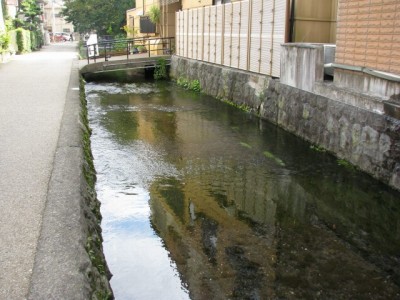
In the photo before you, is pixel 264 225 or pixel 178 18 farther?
pixel 178 18

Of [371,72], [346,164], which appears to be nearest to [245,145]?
[346,164]

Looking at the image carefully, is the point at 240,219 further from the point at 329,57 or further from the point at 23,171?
the point at 329,57

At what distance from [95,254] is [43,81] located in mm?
12765

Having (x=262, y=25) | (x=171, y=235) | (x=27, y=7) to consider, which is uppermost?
(x=27, y=7)

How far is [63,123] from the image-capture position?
8.59 meters

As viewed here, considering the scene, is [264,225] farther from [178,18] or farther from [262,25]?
[178,18]

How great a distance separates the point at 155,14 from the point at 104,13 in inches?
683

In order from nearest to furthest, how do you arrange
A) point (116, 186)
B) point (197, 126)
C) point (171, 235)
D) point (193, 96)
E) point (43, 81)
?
point (171, 235) < point (116, 186) < point (197, 126) < point (43, 81) < point (193, 96)

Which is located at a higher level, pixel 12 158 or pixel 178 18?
pixel 178 18

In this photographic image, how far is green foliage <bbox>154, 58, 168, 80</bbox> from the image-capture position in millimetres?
22844

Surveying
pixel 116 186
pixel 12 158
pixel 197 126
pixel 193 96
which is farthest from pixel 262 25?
pixel 12 158

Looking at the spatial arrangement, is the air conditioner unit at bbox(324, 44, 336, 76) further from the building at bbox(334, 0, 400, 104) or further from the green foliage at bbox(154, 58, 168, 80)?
the green foliage at bbox(154, 58, 168, 80)

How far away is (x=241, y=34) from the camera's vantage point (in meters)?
13.8

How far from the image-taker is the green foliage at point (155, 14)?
89.1 feet
